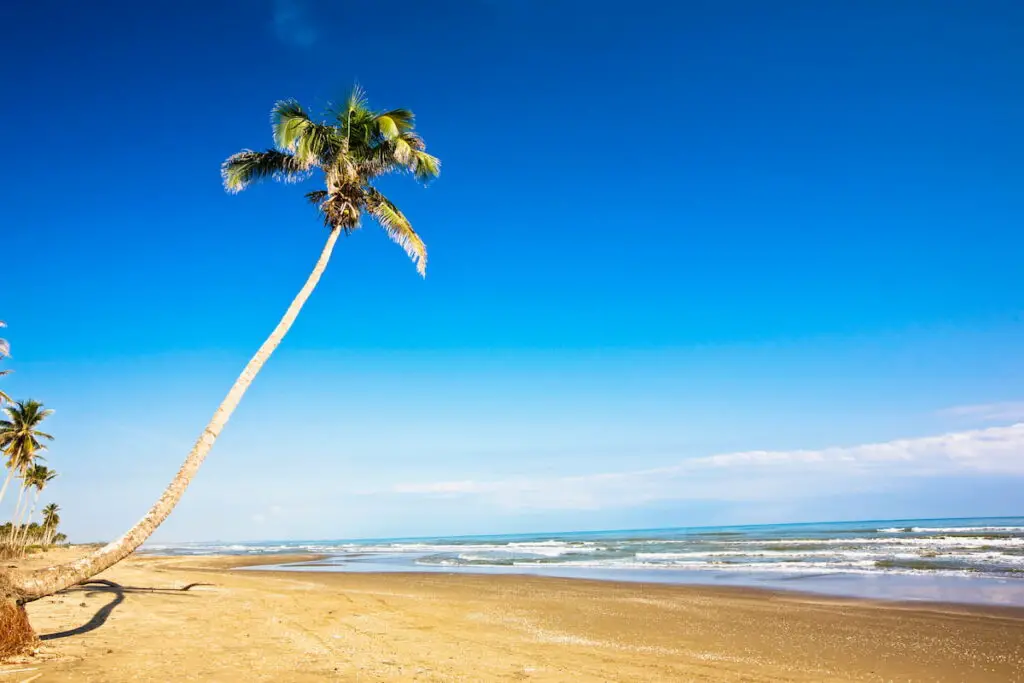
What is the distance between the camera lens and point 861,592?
18.6m

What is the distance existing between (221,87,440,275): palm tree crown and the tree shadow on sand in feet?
29.2

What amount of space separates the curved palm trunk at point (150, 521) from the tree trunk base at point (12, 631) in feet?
0.38

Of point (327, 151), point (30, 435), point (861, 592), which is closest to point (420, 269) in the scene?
point (327, 151)

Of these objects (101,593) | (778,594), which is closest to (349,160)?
(101,593)

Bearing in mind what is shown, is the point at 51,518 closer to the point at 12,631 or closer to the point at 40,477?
the point at 40,477

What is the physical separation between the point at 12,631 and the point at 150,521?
1844mm

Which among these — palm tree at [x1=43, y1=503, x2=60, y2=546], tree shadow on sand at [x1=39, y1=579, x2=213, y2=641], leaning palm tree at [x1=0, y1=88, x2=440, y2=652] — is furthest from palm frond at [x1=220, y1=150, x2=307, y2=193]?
palm tree at [x1=43, y1=503, x2=60, y2=546]

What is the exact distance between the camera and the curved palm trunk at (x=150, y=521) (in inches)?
269

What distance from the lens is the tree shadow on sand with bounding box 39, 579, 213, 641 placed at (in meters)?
9.10

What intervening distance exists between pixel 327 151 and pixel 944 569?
2971 cm

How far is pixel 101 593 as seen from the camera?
1470 centimetres

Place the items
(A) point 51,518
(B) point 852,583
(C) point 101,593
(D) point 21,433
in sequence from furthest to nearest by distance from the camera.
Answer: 1. (A) point 51,518
2. (D) point 21,433
3. (B) point 852,583
4. (C) point 101,593

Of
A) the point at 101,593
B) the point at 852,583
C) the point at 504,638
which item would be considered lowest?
the point at 852,583

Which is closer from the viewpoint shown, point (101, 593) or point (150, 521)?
point (150, 521)
